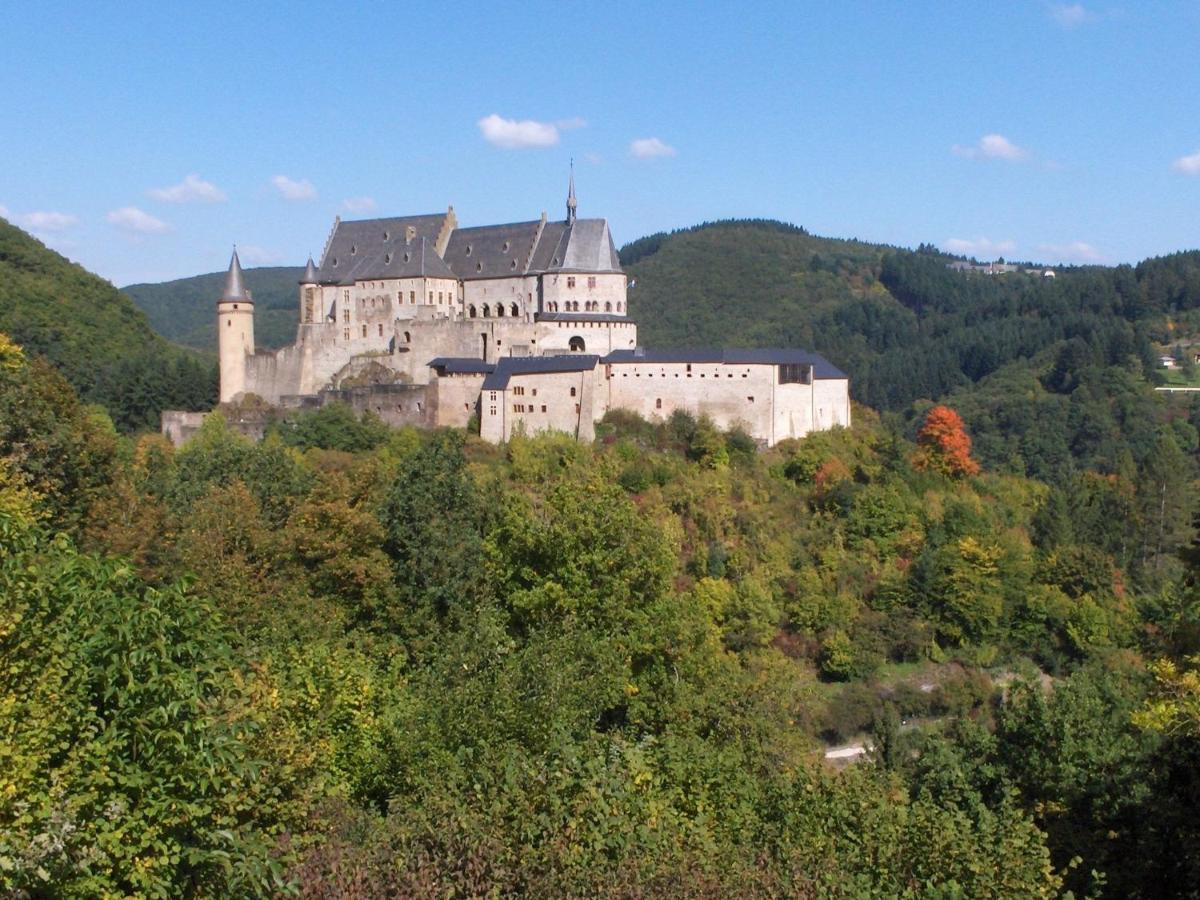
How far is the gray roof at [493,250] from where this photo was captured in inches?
2325

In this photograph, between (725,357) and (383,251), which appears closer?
(725,357)

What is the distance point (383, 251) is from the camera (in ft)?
201

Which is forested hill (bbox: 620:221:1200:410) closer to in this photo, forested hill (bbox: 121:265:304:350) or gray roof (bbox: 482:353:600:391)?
forested hill (bbox: 121:265:304:350)

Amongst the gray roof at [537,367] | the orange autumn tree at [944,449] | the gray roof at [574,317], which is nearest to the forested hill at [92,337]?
the gray roof at [537,367]

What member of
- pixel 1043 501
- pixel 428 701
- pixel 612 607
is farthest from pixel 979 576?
pixel 428 701

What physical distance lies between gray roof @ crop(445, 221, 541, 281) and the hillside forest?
10.2m

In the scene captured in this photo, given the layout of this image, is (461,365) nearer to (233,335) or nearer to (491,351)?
(491,351)

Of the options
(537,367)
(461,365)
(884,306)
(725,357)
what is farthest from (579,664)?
(884,306)

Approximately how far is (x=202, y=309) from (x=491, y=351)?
138404 millimetres

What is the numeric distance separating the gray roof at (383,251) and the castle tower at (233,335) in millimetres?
4196

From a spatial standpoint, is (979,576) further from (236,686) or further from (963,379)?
(963,379)

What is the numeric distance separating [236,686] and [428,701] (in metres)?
4.73

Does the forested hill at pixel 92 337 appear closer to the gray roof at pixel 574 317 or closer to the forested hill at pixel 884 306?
the gray roof at pixel 574 317

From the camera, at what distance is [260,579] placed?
1152 inches
